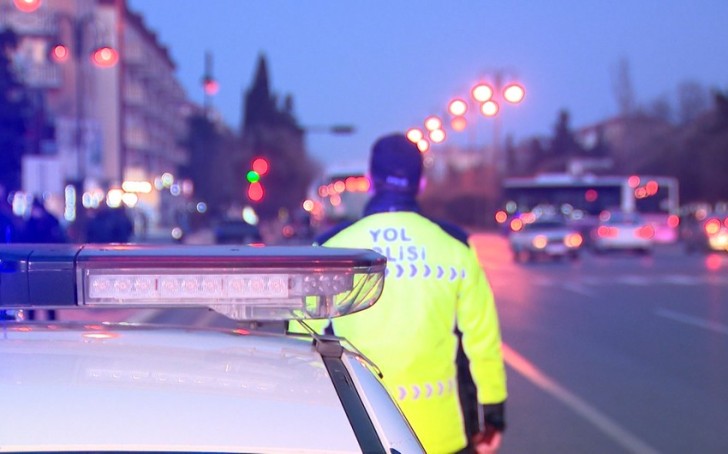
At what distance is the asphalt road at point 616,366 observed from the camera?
791cm

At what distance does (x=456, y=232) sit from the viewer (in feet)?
12.4

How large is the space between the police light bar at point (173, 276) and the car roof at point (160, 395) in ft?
0.35

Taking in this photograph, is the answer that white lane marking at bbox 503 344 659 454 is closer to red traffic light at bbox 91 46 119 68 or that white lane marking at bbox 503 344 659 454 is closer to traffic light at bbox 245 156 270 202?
red traffic light at bbox 91 46 119 68

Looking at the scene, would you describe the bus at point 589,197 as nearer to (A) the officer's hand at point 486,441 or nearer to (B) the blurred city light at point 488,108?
(B) the blurred city light at point 488,108

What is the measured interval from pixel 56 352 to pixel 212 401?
0.48 meters

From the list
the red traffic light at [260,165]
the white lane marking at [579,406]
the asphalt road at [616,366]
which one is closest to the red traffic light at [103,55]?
the red traffic light at [260,165]

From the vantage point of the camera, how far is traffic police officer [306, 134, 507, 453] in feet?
11.9

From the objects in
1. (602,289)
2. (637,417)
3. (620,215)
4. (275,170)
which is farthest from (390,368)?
(620,215)

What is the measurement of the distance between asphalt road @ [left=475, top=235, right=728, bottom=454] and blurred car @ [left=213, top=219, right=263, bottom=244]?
15669 mm

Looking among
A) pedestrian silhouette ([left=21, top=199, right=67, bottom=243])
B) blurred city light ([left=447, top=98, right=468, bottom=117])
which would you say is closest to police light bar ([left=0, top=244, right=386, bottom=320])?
pedestrian silhouette ([left=21, top=199, right=67, bottom=243])

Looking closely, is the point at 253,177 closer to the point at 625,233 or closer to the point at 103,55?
the point at 103,55

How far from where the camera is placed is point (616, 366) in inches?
444

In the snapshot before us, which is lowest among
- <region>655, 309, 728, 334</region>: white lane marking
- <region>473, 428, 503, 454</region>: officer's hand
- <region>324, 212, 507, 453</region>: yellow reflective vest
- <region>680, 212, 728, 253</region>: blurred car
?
<region>655, 309, 728, 334</region>: white lane marking

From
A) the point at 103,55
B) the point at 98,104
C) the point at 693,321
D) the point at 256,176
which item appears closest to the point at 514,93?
the point at 256,176
